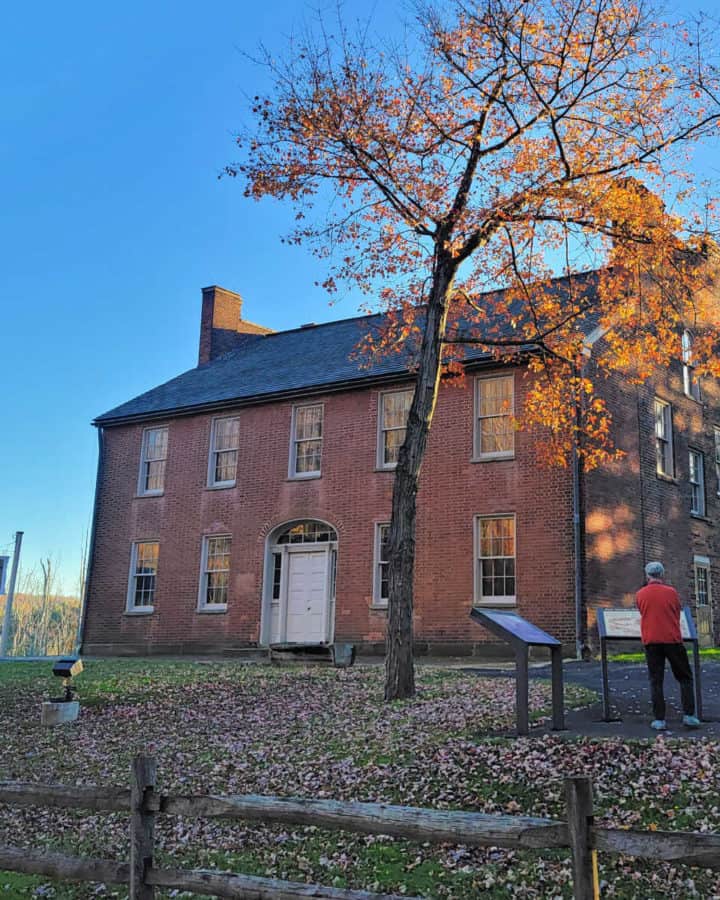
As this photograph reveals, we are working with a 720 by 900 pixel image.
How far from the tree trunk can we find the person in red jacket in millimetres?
3605

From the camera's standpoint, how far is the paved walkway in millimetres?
8836

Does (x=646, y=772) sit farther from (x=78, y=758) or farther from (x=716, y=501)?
(x=716, y=501)

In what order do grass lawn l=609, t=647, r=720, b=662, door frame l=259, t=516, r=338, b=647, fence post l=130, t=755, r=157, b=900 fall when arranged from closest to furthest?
fence post l=130, t=755, r=157, b=900, grass lawn l=609, t=647, r=720, b=662, door frame l=259, t=516, r=338, b=647

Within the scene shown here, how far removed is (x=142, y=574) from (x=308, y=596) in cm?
571

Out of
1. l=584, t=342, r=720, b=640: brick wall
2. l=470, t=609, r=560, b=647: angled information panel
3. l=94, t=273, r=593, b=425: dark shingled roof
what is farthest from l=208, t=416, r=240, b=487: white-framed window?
l=470, t=609, r=560, b=647: angled information panel

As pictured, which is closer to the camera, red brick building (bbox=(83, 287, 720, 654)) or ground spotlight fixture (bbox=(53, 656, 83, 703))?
ground spotlight fixture (bbox=(53, 656, 83, 703))

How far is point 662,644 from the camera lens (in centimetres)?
916

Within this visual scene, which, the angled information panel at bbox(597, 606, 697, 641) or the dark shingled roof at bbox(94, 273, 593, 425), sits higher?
the dark shingled roof at bbox(94, 273, 593, 425)

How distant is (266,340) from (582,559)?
14685 millimetres

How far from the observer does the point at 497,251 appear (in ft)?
49.2

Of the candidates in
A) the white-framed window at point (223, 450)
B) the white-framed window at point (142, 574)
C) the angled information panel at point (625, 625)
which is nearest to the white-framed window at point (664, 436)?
the white-framed window at point (223, 450)

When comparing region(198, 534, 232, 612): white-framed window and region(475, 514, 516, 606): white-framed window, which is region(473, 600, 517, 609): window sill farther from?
region(198, 534, 232, 612): white-framed window

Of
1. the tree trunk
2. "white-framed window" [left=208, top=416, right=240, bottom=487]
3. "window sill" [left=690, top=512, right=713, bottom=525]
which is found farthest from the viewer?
"white-framed window" [left=208, top=416, right=240, bottom=487]

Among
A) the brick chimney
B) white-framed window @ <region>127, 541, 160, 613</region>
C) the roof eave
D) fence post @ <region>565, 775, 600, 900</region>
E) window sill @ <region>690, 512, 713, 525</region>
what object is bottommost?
fence post @ <region>565, 775, 600, 900</region>
